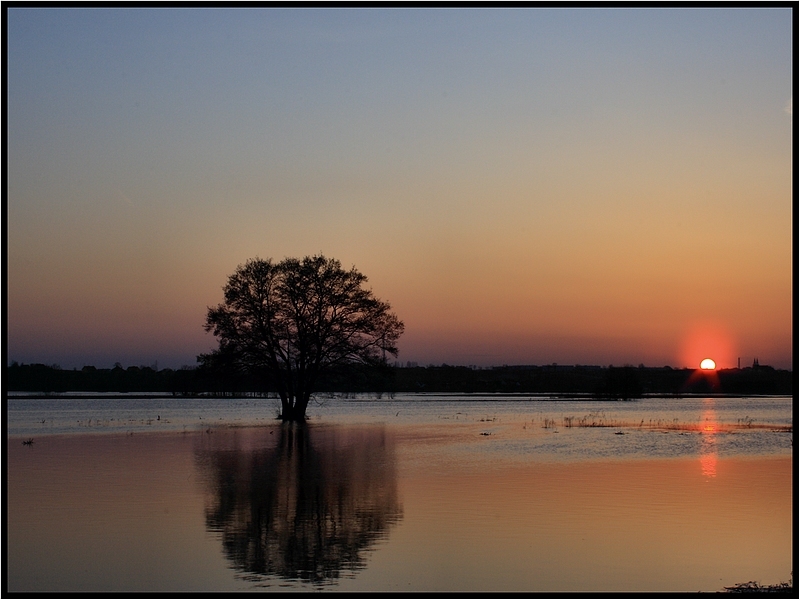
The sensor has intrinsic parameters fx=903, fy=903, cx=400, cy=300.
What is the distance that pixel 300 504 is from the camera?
21.2 m

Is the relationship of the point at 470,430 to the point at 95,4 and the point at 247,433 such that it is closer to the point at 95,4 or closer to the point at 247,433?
the point at 247,433

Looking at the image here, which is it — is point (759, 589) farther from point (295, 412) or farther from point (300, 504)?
point (295, 412)

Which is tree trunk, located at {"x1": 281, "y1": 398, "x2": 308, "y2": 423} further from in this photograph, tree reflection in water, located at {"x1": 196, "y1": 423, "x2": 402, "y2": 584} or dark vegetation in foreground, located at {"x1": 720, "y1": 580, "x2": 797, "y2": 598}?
dark vegetation in foreground, located at {"x1": 720, "y1": 580, "x2": 797, "y2": 598}

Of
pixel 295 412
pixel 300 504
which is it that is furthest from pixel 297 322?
pixel 300 504

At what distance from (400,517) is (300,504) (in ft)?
10.3

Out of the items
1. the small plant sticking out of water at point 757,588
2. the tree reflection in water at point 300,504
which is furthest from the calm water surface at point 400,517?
the small plant sticking out of water at point 757,588

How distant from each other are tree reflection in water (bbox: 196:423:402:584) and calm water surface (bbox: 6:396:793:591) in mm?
73

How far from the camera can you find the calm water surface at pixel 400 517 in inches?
552

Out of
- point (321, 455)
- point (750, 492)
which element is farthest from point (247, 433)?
point (750, 492)

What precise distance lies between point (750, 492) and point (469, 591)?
1272 centimetres

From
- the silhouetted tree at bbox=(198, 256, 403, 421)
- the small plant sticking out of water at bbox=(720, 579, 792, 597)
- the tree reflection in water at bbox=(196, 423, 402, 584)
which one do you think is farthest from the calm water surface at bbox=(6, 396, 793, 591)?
the silhouetted tree at bbox=(198, 256, 403, 421)

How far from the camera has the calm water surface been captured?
14031mm

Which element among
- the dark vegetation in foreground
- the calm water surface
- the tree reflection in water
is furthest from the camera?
the tree reflection in water

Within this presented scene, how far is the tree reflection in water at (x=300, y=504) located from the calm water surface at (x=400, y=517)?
0.24ft
